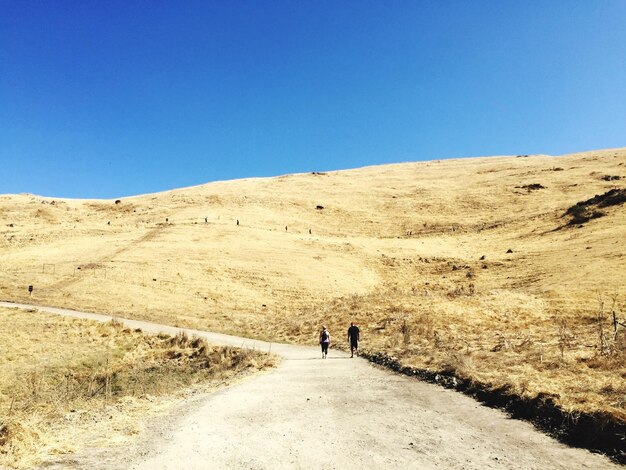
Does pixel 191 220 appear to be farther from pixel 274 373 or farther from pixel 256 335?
pixel 274 373

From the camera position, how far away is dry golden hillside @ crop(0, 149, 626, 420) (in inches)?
768

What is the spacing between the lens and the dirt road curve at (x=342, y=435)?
8.70 m

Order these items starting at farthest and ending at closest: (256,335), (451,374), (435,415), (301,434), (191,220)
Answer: (191,220) < (256,335) < (451,374) < (435,415) < (301,434)

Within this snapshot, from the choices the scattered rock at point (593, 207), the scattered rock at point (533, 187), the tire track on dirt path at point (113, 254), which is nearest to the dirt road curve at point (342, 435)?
the tire track on dirt path at point (113, 254)

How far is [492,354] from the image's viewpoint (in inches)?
683

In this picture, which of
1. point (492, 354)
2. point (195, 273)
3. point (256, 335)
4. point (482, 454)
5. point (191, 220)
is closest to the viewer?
point (482, 454)

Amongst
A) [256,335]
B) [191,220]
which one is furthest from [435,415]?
[191,220]

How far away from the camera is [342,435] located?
1028cm

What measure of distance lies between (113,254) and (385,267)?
107 feet

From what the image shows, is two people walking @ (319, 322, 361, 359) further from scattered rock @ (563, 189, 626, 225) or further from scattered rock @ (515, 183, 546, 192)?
scattered rock @ (515, 183, 546, 192)

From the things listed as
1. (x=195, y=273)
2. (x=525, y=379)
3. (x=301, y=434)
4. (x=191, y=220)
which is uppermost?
(x=191, y=220)

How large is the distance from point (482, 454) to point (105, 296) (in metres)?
36.7

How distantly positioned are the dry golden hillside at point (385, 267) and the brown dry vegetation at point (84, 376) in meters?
Result: 7.54

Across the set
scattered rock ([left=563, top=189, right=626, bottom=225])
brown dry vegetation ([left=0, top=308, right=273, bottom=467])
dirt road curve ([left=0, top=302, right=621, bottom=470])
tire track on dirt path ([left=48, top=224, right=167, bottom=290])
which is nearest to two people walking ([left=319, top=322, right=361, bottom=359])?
brown dry vegetation ([left=0, top=308, right=273, bottom=467])
